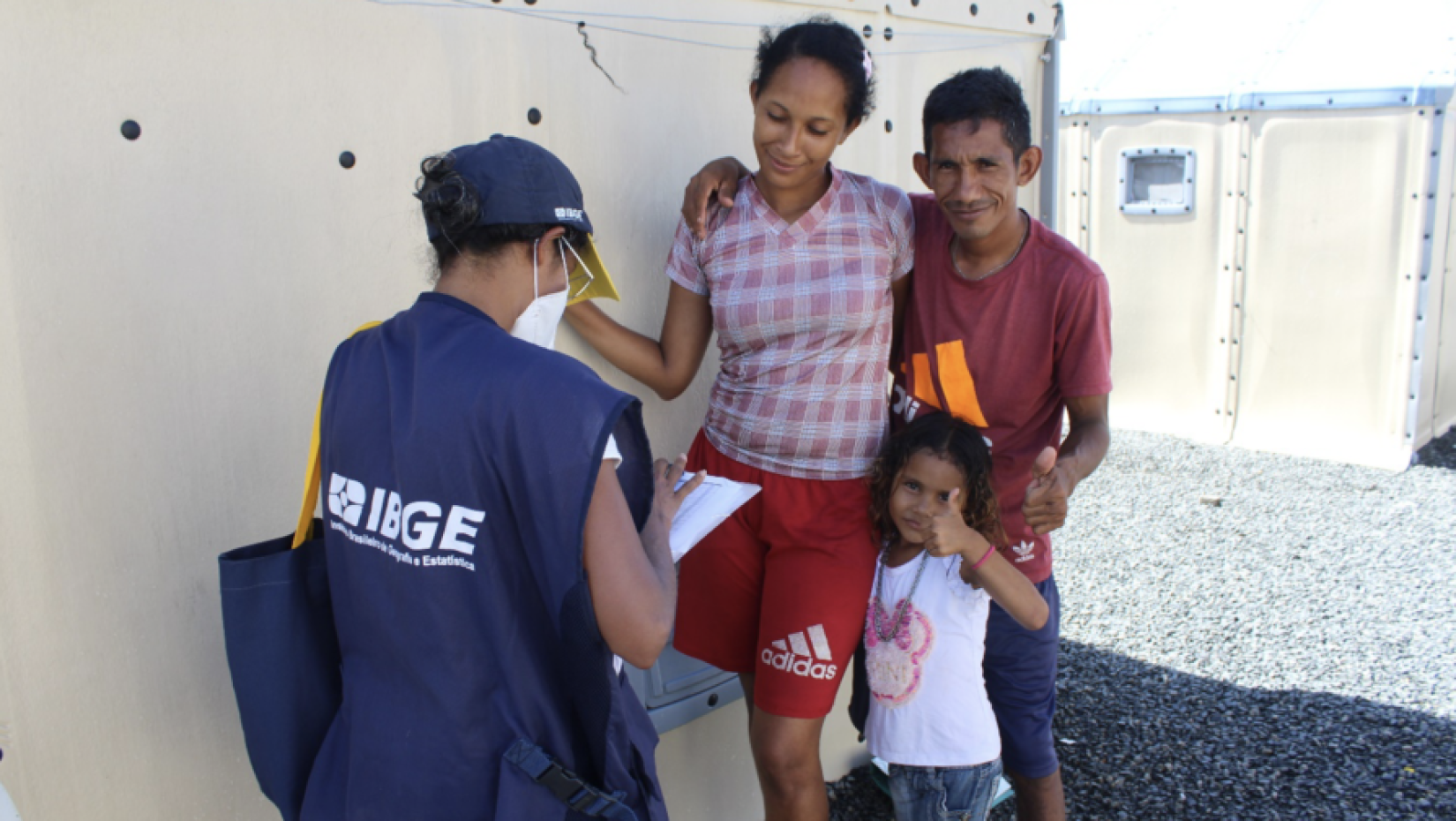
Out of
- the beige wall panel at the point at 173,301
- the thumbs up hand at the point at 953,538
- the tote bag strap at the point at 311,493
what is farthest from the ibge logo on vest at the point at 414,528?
the thumbs up hand at the point at 953,538

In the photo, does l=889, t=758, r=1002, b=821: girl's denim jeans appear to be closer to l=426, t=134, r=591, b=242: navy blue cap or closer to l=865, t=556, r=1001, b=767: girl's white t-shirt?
l=865, t=556, r=1001, b=767: girl's white t-shirt

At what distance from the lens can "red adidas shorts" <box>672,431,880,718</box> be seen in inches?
93.2

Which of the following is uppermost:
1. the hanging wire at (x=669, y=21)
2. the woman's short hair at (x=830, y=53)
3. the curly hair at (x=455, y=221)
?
the hanging wire at (x=669, y=21)

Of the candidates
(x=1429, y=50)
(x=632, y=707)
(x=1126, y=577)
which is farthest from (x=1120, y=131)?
(x=632, y=707)

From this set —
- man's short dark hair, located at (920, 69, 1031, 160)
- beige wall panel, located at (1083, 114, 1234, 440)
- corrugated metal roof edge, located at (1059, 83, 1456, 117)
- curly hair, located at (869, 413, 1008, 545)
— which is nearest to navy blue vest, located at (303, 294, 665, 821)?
curly hair, located at (869, 413, 1008, 545)

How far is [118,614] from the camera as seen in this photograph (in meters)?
1.99

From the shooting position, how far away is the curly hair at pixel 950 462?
2.39m

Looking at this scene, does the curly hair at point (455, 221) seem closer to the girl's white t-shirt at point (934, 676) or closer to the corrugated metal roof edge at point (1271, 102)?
the girl's white t-shirt at point (934, 676)

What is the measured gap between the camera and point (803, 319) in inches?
92.8

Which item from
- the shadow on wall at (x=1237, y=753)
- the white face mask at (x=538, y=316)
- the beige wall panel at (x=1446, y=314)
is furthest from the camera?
the beige wall panel at (x=1446, y=314)

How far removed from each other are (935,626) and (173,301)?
172 cm

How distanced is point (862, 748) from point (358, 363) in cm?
260

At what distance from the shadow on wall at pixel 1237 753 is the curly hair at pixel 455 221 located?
2.68 m

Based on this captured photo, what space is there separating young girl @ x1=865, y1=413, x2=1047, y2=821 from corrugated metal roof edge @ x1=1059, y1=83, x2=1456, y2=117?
16.1 ft
